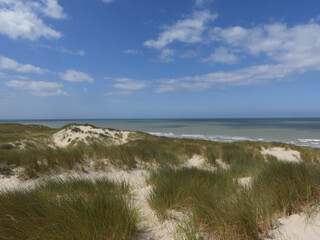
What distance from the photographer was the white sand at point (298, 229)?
6.18 ft

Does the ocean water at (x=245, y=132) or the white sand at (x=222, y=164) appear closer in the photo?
the white sand at (x=222, y=164)

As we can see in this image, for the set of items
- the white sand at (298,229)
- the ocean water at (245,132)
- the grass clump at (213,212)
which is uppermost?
the grass clump at (213,212)

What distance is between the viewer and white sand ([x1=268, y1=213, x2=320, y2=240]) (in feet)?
6.18

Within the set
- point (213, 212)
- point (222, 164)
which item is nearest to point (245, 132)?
point (222, 164)

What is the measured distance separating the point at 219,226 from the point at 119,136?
19.6 m

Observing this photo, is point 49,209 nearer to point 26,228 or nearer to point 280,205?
point 26,228

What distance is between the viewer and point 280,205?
2.49 metres

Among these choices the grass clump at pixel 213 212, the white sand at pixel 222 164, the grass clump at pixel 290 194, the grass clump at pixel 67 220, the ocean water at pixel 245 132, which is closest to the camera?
the grass clump at pixel 67 220

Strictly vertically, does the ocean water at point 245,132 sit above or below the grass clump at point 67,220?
below

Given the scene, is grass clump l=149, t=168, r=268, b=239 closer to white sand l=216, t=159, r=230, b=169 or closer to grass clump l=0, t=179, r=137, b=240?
grass clump l=0, t=179, r=137, b=240

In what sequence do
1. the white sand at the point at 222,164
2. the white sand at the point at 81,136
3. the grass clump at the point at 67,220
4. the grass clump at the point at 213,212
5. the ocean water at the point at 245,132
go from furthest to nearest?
the ocean water at the point at 245,132 → the white sand at the point at 81,136 → the white sand at the point at 222,164 → the grass clump at the point at 213,212 → the grass clump at the point at 67,220

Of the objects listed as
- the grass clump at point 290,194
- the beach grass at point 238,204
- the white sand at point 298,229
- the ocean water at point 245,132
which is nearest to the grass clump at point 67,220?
the beach grass at point 238,204

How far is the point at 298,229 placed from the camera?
78.5 inches

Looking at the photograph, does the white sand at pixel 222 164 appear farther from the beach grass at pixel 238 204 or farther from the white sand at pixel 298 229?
the white sand at pixel 298 229
